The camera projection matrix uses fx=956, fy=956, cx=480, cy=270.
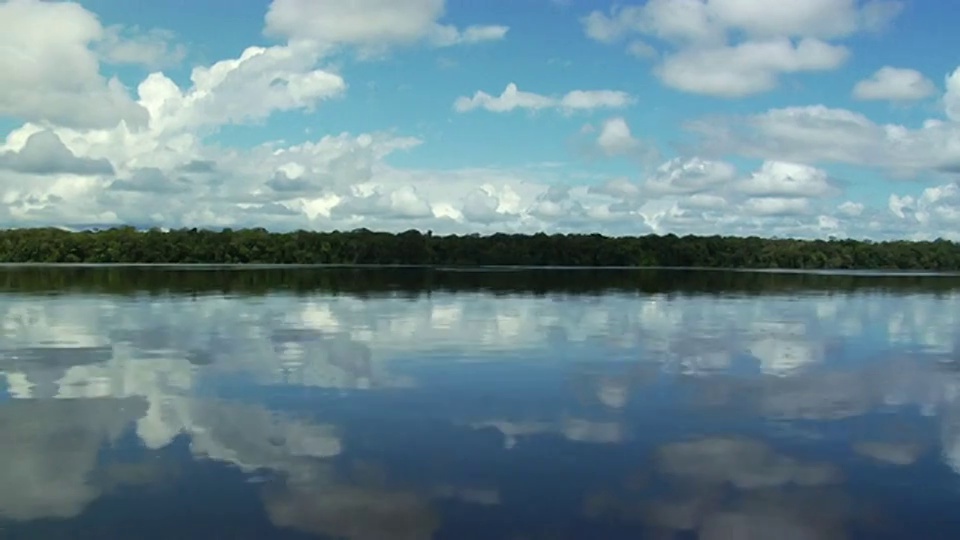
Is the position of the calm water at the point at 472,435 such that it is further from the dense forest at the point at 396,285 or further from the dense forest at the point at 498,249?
the dense forest at the point at 498,249

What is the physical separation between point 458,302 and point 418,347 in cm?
2083

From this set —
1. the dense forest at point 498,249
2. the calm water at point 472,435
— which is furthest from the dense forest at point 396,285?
the dense forest at point 498,249

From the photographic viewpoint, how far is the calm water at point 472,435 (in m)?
10.8

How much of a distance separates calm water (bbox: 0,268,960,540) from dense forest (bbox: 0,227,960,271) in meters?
127

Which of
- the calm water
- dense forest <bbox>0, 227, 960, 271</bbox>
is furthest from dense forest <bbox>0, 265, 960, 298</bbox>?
dense forest <bbox>0, 227, 960, 271</bbox>

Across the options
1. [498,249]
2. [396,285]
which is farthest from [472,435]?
[498,249]

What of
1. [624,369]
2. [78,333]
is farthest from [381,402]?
[78,333]

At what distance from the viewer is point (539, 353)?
1014 inches

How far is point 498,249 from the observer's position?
16525cm

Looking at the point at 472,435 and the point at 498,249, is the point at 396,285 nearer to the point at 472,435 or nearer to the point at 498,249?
the point at 472,435

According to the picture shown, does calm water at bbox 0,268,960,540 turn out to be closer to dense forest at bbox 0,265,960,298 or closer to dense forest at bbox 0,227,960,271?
dense forest at bbox 0,265,960,298

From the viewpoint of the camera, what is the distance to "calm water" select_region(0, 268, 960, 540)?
10.8 m

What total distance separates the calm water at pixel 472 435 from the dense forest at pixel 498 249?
417 ft

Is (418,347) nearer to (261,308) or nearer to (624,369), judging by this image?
(624,369)
